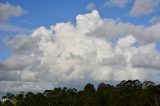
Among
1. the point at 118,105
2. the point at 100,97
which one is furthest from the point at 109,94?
the point at 118,105

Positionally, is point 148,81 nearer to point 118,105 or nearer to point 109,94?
point 109,94

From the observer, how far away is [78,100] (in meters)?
196

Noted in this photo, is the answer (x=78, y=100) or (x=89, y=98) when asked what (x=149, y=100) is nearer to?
(x=89, y=98)

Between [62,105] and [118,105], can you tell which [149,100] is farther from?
[62,105]

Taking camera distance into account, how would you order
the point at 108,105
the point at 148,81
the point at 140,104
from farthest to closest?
the point at 148,81, the point at 108,105, the point at 140,104

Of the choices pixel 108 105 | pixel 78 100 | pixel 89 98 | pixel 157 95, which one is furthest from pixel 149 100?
pixel 78 100

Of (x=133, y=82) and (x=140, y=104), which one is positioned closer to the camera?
(x=140, y=104)

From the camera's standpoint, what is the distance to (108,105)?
168 meters

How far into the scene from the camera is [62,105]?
196625 millimetres

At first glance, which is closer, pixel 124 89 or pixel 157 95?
pixel 157 95

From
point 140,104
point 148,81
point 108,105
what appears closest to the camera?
point 140,104

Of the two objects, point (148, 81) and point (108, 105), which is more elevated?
point (148, 81)

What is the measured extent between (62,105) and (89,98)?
2441cm

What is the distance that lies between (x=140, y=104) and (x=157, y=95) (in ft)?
24.6
